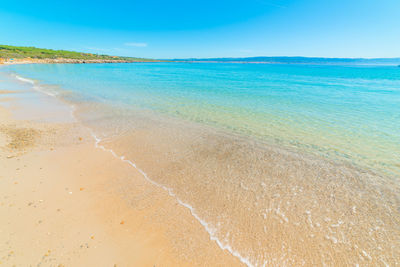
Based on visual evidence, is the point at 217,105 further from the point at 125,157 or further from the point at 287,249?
the point at 287,249

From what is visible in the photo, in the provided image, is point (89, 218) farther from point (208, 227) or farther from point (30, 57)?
point (30, 57)

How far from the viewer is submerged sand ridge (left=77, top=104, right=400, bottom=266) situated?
3.61 metres

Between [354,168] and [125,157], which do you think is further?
[125,157]

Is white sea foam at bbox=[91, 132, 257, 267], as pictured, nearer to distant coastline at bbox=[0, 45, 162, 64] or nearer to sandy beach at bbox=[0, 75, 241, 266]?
sandy beach at bbox=[0, 75, 241, 266]

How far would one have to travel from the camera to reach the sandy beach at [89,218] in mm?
3297

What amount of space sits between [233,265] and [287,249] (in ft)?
3.99

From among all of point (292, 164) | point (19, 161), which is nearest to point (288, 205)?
point (292, 164)

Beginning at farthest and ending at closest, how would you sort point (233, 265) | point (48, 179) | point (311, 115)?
1. point (311, 115)
2. point (48, 179)
3. point (233, 265)

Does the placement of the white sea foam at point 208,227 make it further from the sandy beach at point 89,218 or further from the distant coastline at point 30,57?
the distant coastline at point 30,57

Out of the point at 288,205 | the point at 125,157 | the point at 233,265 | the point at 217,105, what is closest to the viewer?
the point at 233,265

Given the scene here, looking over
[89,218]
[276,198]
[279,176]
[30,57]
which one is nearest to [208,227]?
[276,198]

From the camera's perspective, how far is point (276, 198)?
16.1 feet

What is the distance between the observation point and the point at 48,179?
531cm

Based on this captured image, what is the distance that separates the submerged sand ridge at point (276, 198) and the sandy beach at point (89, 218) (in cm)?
59
